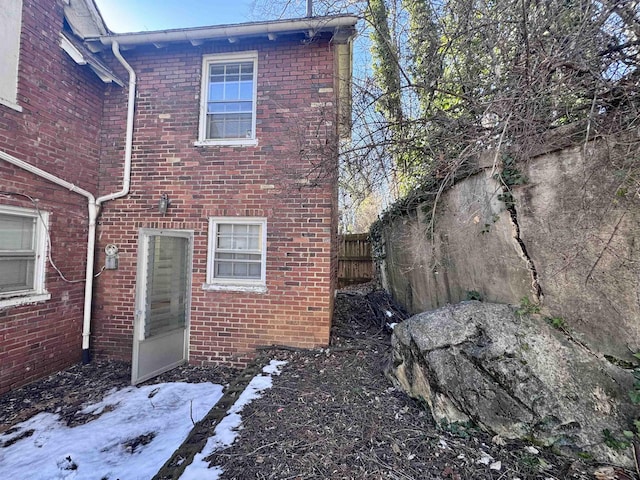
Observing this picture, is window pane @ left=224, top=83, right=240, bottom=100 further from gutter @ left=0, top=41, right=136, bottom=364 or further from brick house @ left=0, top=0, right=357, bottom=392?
gutter @ left=0, top=41, right=136, bottom=364

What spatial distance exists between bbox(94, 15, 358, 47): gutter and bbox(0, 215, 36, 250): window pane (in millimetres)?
3341

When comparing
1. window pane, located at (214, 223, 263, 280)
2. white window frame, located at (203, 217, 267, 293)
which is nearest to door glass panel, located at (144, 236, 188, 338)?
white window frame, located at (203, 217, 267, 293)

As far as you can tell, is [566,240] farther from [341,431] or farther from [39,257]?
[39,257]

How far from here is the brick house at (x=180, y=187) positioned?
5086mm

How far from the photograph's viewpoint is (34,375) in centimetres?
480

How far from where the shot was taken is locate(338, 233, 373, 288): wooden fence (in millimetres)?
11719

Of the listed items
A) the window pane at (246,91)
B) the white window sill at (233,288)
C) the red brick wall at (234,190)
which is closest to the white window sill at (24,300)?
the red brick wall at (234,190)

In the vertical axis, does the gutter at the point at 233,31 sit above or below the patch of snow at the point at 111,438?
above

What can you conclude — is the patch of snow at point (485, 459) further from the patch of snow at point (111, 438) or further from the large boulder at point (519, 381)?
the patch of snow at point (111, 438)

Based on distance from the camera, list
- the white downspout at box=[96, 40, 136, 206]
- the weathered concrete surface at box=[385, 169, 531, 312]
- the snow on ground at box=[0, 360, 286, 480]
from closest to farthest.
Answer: the snow on ground at box=[0, 360, 286, 480], the weathered concrete surface at box=[385, 169, 531, 312], the white downspout at box=[96, 40, 136, 206]

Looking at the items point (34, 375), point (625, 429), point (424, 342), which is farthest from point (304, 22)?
point (34, 375)

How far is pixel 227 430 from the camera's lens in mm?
3119

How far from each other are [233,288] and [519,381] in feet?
13.8

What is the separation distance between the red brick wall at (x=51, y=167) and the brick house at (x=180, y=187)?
1.1 inches
